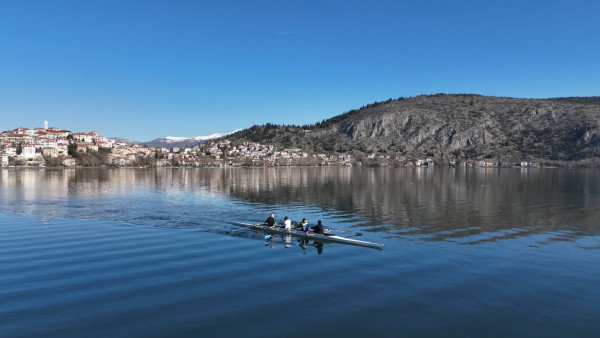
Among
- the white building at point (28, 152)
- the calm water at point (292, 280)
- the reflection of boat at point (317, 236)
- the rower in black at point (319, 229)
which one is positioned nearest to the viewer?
the calm water at point (292, 280)

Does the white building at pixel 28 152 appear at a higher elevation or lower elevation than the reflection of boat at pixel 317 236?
higher

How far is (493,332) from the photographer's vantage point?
477 inches

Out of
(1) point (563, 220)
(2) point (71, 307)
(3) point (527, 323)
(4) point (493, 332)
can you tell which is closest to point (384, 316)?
(4) point (493, 332)

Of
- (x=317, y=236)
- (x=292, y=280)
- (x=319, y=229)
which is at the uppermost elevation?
(x=319, y=229)

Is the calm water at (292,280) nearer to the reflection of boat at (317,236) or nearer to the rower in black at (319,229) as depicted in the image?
the reflection of boat at (317,236)

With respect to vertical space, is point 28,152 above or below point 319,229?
above

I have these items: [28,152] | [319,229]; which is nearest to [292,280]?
[319,229]

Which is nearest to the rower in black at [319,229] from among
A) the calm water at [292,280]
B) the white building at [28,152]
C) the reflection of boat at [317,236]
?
the reflection of boat at [317,236]

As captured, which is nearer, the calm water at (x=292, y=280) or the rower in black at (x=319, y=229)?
the calm water at (x=292, y=280)

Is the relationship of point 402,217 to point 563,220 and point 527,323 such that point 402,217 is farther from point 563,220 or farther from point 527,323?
point 527,323

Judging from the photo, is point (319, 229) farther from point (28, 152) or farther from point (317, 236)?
point (28, 152)

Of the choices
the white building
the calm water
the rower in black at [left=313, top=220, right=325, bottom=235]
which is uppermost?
the white building

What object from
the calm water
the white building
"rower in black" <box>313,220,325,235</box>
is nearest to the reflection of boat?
"rower in black" <box>313,220,325,235</box>

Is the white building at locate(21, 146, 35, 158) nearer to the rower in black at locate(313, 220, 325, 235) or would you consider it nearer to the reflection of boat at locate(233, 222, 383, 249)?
the reflection of boat at locate(233, 222, 383, 249)
